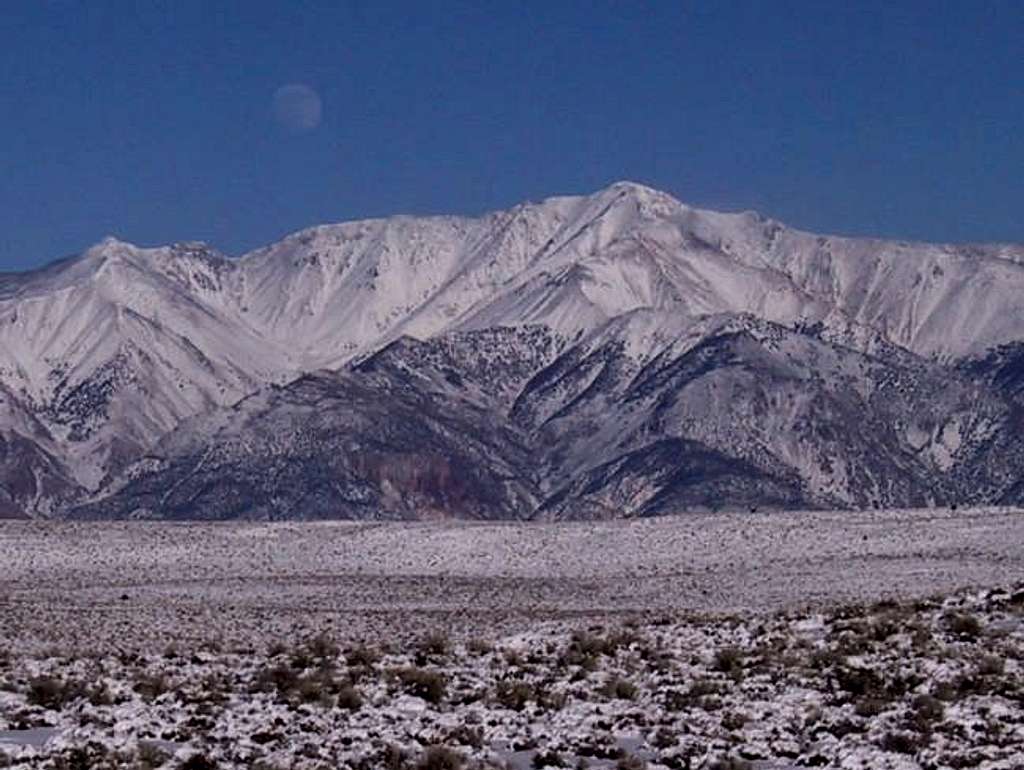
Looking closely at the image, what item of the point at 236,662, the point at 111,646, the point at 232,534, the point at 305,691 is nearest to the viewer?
the point at 305,691

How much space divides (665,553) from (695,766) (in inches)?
1436

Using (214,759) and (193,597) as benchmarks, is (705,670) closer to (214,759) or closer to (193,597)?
(214,759)

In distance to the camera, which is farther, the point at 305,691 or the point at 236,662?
the point at 236,662

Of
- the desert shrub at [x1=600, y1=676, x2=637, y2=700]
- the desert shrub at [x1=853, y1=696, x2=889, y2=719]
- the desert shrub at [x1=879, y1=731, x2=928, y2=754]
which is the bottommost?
the desert shrub at [x1=879, y1=731, x2=928, y2=754]

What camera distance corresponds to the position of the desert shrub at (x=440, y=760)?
62.7ft

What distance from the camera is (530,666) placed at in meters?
26.6

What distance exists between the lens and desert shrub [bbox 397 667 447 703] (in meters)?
23.8

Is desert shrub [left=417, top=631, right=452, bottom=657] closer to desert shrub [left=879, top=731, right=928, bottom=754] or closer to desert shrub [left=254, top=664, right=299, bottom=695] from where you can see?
desert shrub [left=254, top=664, right=299, bottom=695]

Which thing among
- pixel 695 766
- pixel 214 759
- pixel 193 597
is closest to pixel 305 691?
pixel 214 759

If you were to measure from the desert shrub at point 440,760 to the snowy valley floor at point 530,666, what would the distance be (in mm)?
32

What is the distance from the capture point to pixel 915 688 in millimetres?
23188

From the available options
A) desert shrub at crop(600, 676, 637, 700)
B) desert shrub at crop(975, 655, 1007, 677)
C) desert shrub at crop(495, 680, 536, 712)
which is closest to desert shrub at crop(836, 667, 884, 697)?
desert shrub at crop(975, 655, 1007, 677)

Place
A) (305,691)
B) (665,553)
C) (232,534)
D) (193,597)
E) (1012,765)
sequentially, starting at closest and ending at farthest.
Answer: (1012,765)
(305,691)
(193,597)
(665,553)
(232,534)

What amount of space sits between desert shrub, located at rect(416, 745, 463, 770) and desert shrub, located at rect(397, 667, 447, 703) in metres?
3.87
